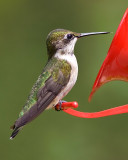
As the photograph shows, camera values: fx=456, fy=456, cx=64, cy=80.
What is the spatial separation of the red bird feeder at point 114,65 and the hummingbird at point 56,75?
248 mm

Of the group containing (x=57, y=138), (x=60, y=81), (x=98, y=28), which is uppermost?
(x=60, y=81)

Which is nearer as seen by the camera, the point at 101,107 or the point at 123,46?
the point at 123,46

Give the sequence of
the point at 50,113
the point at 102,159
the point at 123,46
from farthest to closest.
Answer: the point at 50,113 < the point at 102,159 < the point at 123,46

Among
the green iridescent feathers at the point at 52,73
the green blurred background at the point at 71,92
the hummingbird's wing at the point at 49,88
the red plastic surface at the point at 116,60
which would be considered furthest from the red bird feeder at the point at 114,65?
the green blurred background at the point at 71,92

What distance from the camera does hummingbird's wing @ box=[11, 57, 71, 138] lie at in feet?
9.37

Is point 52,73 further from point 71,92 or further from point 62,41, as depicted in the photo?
point 71,92

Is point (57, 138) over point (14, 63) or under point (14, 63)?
under

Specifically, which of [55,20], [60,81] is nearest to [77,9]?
[55,20]

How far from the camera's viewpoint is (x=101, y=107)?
482cm

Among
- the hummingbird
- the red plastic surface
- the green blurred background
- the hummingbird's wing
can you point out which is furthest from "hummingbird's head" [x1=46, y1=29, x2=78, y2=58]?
the green blurred background

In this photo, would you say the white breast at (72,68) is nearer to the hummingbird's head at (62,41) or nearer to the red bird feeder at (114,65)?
the hummingbird's head at (62,41)

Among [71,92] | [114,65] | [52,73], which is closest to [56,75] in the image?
[52,73]

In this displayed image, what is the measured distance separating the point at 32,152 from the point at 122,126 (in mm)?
987

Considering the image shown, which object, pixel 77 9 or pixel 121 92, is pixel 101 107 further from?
pixel 77 9
